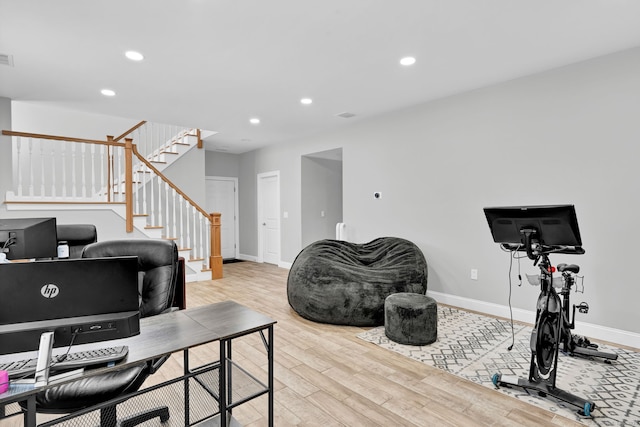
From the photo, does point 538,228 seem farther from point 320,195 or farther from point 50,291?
point 320,195

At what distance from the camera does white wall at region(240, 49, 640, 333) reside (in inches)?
114

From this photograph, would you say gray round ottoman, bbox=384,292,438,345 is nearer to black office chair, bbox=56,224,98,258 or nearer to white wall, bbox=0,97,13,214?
black office chair, bbox=56,224,98,258

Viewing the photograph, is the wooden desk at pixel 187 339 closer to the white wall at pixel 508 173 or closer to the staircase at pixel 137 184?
the white wall at pixel 508 173

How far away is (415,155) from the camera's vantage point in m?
4.38

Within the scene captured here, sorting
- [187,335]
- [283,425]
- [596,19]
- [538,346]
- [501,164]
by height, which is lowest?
[283,425]

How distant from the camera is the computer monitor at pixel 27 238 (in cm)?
192

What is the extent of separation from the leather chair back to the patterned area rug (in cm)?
188

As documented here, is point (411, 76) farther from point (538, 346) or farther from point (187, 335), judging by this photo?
point (187, 335)

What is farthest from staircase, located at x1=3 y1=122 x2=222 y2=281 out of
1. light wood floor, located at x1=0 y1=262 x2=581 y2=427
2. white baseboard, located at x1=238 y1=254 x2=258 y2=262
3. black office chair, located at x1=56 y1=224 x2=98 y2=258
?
light wood floor, located at x1=0 y1=262 x2=581 y2=427

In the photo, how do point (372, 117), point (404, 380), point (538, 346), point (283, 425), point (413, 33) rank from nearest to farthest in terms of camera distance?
point (283, 425)
point (538, 346)
point (404, 380)
point (413, 33)
point (372, 117)

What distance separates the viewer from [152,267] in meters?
1.95

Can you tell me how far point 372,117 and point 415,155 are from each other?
98 cm

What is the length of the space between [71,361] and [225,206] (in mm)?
6790

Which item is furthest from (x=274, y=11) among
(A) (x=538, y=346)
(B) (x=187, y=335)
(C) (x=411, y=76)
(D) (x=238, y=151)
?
(D) (x=238, y=151)
